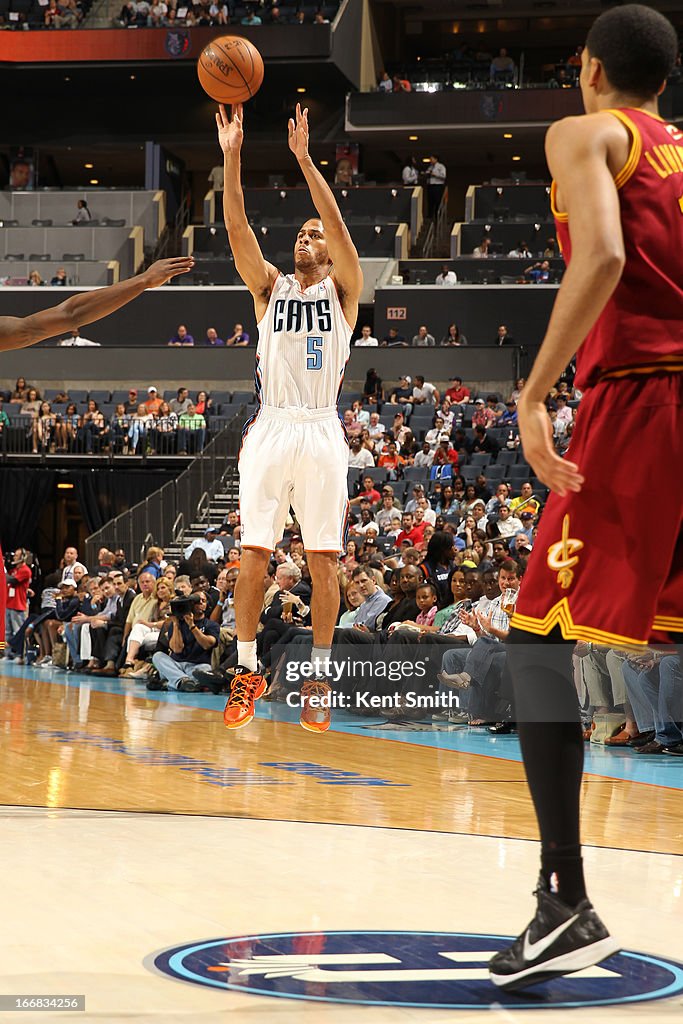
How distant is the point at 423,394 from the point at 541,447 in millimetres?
20187

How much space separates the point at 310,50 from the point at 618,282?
1185 inches

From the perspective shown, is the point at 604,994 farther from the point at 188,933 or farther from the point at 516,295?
the point at 516,295

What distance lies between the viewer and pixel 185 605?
1280cm

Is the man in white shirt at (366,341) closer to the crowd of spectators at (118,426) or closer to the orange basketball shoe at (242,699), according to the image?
the crowd of spectators at (118,426)

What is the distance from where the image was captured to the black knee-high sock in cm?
290

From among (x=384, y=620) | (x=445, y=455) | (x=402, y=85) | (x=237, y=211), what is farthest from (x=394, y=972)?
(x=402, y=85)

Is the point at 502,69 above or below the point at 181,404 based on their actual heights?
above

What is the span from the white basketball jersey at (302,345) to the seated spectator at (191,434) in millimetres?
17003

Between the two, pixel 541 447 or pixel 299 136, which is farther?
pixel 299 136

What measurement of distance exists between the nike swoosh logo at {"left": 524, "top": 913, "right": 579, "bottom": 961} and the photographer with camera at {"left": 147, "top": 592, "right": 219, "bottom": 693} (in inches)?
396

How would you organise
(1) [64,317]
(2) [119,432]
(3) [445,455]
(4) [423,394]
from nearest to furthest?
(1) [64,317] < (3) [445,455] < (4) [423,394] < (2) [119,432]

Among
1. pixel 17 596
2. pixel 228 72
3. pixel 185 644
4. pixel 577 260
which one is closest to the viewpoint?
pixel 577 260

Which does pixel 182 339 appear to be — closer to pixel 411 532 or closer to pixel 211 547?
pixel 211 547

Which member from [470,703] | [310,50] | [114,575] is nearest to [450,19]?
[310,50]
